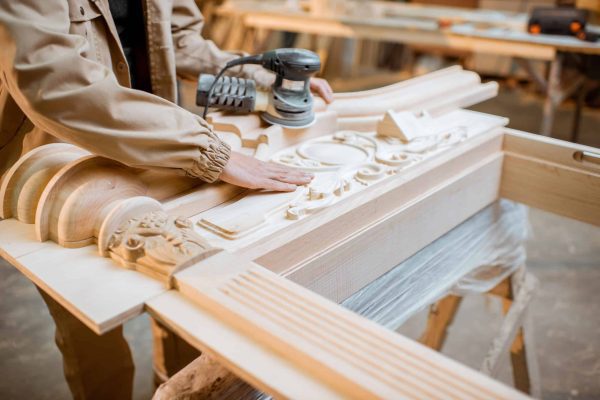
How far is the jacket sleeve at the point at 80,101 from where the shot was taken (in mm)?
1041

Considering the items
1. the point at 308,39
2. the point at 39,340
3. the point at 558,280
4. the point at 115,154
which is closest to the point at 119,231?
the point at 115,154

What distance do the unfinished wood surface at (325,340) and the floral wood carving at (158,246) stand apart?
31 mm

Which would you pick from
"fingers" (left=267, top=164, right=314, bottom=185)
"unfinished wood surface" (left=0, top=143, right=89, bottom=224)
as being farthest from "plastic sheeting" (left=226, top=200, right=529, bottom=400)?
"unfinished wood surface" (left=0, top=143, right=89, bottom=224)

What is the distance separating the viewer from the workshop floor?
7.73ft

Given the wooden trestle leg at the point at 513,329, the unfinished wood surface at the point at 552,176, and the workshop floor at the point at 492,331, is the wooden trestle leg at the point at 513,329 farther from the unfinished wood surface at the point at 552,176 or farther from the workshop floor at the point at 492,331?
the unfinished wood surface at the point at 552,176

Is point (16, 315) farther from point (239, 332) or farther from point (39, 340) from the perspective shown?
point (239, 332)

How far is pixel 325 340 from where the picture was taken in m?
0.84

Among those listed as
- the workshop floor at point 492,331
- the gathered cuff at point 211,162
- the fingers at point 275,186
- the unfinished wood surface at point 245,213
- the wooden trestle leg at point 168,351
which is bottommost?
the workshop floor at point 492,331

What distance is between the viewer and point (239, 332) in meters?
0.89

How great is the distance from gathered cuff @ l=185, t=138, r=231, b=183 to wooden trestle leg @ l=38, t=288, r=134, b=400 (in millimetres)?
640

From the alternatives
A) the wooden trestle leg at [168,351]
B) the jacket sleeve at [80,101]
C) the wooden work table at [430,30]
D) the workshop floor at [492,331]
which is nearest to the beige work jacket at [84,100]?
the jacket sleeve at [80,101]

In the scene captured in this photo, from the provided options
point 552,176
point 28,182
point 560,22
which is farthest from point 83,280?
point 560,22

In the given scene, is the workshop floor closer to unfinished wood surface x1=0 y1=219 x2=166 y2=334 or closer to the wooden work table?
the wooden work table

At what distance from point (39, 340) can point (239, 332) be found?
1.99m
